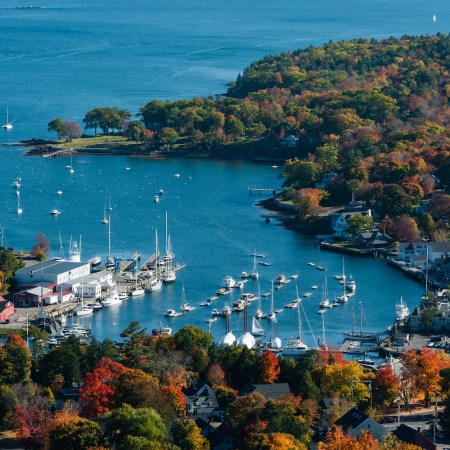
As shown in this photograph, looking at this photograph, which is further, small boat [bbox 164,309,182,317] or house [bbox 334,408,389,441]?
small boat [bbox 164,309,182,317]

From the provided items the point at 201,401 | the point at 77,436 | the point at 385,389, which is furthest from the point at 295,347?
the point at 77,436

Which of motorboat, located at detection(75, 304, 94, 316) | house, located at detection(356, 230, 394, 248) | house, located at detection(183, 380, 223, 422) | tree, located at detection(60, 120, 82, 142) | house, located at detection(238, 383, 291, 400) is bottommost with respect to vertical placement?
motorboat, located at detection(75, 304, 94, 316)

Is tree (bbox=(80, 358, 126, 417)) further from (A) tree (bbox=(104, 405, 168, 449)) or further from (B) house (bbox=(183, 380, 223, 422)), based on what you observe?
(A) tree (bbox=(104, 405, 168, 449))

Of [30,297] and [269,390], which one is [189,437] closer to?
[269,390]

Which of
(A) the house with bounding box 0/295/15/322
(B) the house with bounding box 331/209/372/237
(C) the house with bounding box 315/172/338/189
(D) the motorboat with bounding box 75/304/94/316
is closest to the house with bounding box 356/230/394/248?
(B) the house with bounding box 331/209/372/237

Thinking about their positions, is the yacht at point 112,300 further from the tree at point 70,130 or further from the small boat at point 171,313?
the tree at point 70,130

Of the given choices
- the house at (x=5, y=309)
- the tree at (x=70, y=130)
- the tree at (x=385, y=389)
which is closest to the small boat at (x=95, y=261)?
the house at (x=5, y=309)

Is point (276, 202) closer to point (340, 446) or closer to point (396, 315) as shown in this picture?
point (396, 315)
